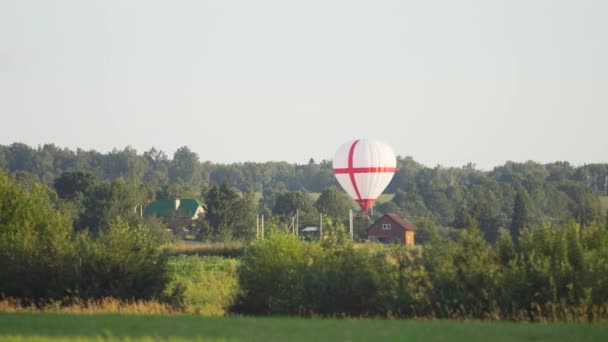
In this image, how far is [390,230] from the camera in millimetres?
97250

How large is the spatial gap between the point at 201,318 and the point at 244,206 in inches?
3185

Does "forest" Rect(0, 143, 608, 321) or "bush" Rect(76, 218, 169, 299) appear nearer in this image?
"forest" Rect(0, 143, 608, 321)

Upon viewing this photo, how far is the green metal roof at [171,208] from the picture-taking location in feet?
374

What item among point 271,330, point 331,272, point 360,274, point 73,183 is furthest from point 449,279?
point 73,183

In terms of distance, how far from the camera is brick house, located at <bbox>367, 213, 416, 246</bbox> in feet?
317

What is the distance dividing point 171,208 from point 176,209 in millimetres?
1009

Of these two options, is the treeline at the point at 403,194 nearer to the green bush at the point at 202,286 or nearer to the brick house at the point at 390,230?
the brick house at the point at 390,230

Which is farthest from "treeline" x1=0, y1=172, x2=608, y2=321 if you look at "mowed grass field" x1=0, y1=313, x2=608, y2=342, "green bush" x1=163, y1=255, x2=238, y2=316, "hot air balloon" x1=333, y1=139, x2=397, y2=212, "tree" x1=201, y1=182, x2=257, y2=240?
"tree" x1=201, y1=182, x2=257, y2=240

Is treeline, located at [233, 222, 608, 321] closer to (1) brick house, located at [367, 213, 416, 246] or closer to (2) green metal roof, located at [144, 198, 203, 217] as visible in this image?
(1) brick house, located at [367, 213, 416, 246]

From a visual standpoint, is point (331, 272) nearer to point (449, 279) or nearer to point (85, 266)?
point (449, 279)

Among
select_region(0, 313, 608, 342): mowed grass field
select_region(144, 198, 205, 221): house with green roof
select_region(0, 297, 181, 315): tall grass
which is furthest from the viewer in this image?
select_region(144, 198, 205, 221): house with green roof

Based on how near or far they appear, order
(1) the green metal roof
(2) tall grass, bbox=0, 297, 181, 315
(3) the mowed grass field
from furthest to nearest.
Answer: (1) the green metal roof → (2) tall grass, bbox=0, 297, 181, 315 → (3) the mowed grass field

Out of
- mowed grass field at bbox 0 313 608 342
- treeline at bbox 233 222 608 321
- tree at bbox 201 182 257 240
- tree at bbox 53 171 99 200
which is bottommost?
mowed grass field at bbox 0 313 608 342

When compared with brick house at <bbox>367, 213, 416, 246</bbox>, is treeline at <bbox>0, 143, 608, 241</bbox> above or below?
above
